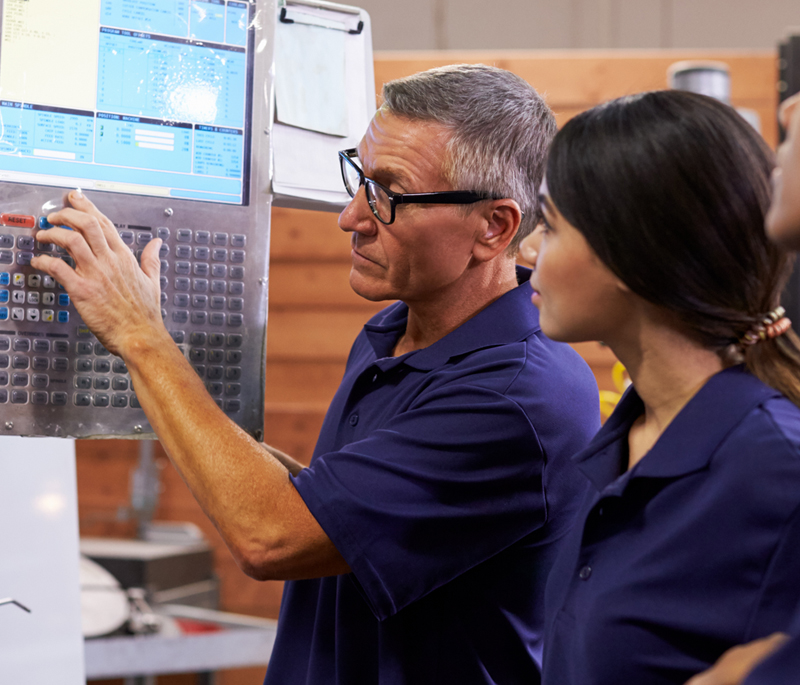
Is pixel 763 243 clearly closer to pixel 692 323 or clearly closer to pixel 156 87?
pixel 692 323

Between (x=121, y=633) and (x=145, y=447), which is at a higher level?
(x=145, y=447)

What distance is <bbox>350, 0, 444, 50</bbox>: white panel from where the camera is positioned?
371 cm

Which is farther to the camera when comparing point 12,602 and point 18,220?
point 12,602

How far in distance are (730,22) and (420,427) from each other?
3.33 m

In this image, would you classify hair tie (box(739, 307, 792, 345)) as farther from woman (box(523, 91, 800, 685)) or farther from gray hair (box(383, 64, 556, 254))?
gray hair (box(383, 64, 556, 254))

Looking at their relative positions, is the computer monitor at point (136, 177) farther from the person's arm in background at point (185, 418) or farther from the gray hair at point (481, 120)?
the gray hair at point (481, 120)

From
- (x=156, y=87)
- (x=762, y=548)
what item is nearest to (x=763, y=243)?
(x=762, y=548)

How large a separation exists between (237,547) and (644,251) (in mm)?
509

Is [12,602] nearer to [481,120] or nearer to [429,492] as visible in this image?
[429,492]

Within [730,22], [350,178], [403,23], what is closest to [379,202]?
[350,178]

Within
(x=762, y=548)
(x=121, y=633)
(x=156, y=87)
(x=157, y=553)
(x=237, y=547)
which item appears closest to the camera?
(x=762, y=548)

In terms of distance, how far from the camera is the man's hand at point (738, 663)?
1.80 feet

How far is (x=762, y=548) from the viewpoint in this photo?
0.65 m

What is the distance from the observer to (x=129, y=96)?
1028mm
